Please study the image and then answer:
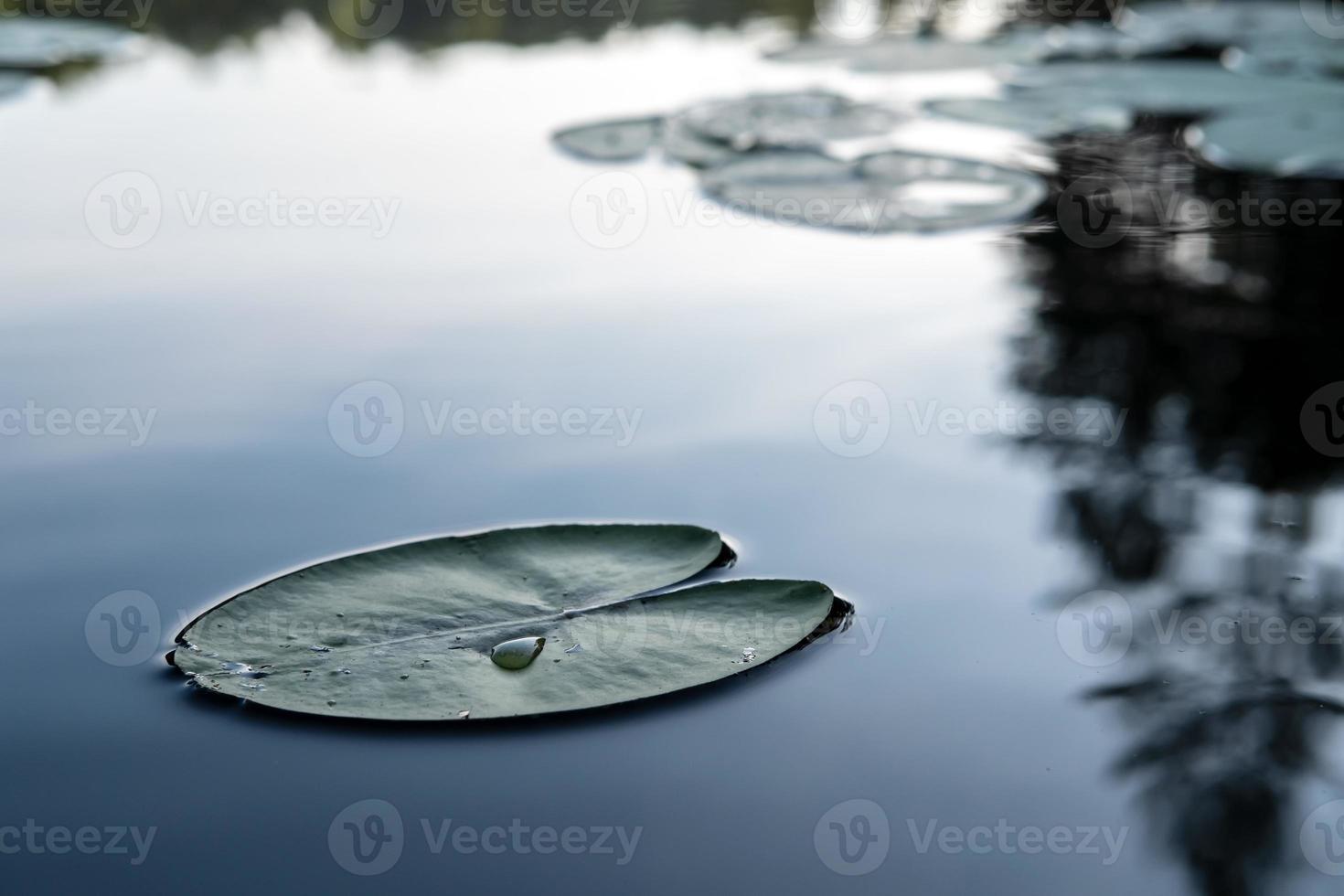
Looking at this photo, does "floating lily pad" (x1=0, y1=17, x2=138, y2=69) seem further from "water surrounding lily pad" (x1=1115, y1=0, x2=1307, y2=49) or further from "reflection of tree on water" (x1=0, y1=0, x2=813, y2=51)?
"water surrounding lily pad" (x1=1115, y1=0, x2=1307, y2=49)

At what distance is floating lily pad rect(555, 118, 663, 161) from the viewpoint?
3.35 metres

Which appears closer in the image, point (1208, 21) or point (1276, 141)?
point (1276, 141)

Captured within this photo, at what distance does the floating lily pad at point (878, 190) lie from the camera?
288 centimetres

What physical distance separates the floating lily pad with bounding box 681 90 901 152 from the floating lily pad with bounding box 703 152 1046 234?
0.20 metres

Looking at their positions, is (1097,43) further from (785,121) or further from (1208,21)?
(785,121)

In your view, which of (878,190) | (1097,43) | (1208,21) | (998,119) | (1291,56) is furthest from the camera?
(1208,21)

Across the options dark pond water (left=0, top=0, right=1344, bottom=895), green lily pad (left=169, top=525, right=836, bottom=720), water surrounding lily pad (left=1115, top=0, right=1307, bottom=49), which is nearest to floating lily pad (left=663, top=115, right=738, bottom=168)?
dark pond water (left=0, top=0, right=1344, bottom=895)

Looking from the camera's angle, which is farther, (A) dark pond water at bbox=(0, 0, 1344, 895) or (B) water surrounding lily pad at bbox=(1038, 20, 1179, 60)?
(B) water surrounding lily pad at bbox=(1038, 20, 1179, 60)

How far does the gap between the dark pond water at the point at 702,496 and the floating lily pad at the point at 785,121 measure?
0.35 metres

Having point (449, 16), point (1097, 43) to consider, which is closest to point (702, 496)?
point (1097, 43)

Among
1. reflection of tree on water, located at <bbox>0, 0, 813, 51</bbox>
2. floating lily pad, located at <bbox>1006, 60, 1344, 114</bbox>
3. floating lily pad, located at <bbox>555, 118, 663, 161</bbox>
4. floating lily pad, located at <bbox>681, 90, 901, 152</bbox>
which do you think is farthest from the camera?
reflection of tree on water, located at <bbox>0, 0, 813, 51</bbox>

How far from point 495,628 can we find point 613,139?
236 cm

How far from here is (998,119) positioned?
3688 millimetres

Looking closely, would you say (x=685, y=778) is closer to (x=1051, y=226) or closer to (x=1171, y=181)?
(x=1051, y=226)
